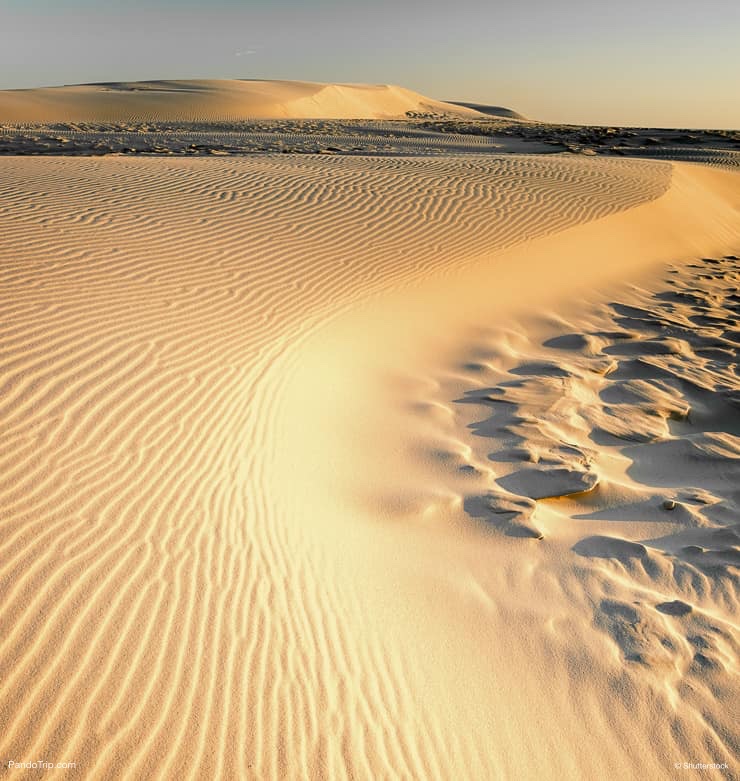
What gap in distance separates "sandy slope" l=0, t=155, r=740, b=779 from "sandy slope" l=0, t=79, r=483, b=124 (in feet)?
120

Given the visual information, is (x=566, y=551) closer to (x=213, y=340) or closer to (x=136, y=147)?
(x=213, y=340)

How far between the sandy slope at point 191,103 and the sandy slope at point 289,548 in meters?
36.7

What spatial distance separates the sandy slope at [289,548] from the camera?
8.93 ft

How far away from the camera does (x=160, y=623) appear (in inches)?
118

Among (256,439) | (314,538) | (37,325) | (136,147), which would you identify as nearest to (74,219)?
(37,325)

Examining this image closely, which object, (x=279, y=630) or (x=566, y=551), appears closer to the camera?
(x=279, y=630)

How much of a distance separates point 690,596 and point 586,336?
4.35m

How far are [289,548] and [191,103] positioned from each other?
46311mm

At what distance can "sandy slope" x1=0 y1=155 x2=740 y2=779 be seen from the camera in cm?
272

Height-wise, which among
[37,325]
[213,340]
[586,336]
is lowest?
[586,336]

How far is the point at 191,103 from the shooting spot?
43.9 meters

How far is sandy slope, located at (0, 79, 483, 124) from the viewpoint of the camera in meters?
40.7

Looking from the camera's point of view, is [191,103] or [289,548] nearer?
[289,548]

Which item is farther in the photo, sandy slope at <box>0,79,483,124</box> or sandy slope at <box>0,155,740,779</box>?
sandy slope at <box>0,79,483,124</box>
